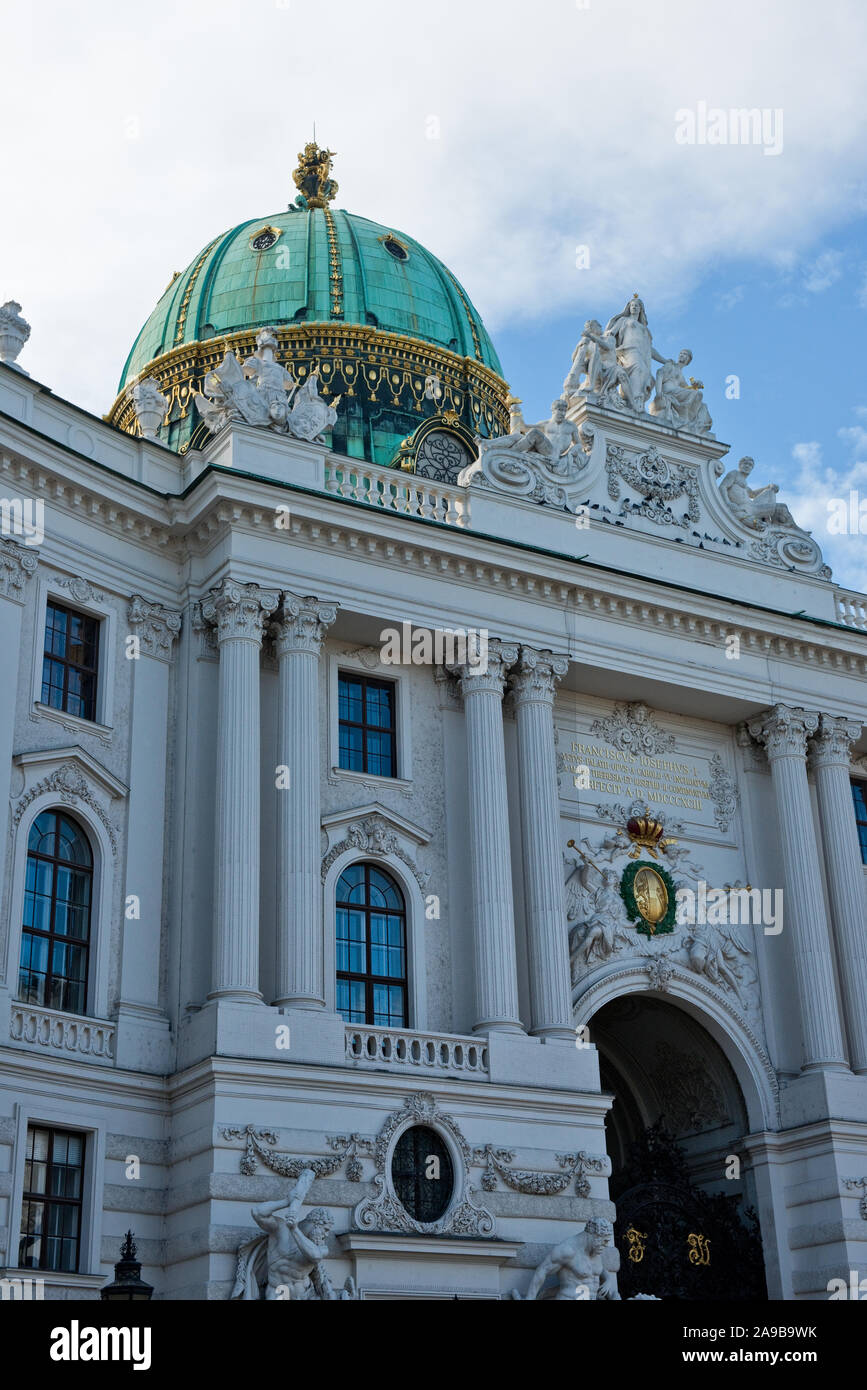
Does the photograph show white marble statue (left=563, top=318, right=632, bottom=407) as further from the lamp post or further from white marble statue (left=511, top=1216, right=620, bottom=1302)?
the lamp post

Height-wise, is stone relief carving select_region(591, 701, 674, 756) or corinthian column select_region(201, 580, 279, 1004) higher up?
stone relief carving select_region(591, 701, 674, 756)

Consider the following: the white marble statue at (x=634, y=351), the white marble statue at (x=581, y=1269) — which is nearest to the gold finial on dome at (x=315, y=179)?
the white marble statue at (x=634, y=351)

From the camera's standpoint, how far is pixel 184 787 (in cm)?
2439

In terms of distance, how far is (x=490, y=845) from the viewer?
25438 mm

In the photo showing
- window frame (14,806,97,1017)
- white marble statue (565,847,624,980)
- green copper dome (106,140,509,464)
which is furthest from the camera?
green copper dome (106,140,509,464)

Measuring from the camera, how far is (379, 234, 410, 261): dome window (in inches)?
1532

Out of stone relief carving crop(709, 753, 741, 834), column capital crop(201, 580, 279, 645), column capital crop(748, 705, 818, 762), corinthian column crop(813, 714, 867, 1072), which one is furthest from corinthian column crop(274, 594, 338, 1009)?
corinthian column crop(813, 714, 867, 1072)

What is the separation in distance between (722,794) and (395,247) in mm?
16273

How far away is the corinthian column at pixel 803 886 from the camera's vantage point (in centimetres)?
2752

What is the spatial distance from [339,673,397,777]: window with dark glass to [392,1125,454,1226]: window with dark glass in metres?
5.70

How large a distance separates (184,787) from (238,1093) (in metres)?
4.75

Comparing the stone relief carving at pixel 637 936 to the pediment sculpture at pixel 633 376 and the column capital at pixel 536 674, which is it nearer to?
the column capital at pixel 536 674

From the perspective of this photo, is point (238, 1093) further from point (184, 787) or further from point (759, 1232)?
point (759, 1232)

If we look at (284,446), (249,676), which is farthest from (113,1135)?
(284,446)
